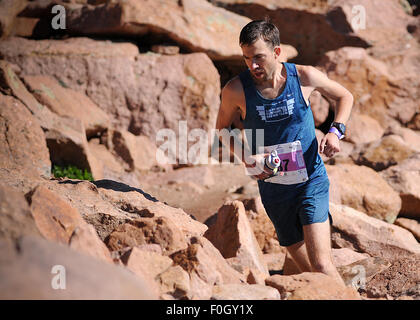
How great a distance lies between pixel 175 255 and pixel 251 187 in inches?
174

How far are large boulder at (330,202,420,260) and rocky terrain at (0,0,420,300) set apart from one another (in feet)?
0.04

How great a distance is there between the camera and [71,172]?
21.6 feet

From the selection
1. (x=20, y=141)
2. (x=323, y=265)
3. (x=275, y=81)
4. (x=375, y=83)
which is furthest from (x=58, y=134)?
(x=375, y=83)

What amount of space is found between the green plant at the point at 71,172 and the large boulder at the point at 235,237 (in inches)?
117

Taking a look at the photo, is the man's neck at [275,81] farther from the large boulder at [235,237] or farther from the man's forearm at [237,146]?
the large boulder at [235,237]

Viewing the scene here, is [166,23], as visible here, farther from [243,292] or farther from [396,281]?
[243,292]

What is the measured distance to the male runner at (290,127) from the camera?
3482 mm

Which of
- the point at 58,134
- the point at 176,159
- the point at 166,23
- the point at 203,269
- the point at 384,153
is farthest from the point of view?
the point at 166,23

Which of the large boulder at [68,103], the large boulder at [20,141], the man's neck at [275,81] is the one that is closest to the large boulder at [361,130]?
the large boulder at [68,103]

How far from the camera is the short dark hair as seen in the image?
342 centimetres

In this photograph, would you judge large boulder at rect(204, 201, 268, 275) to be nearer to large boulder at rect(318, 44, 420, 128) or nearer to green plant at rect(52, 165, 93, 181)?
green plant at rect(52, 165, 93, 181)

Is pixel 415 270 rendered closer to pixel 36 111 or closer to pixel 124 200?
pixel 124 200

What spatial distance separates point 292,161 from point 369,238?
193 cm

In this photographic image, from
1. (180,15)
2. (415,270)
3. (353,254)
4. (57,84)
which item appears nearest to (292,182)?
(415,270)
